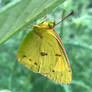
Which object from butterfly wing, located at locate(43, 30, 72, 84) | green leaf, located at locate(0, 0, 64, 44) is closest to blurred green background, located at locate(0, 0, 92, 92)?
butterfly wing, located at locate(43, 30, 72, 84)

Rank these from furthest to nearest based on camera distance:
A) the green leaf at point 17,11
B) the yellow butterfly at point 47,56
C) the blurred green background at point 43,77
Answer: the blurred green background at point 43,77, the yellow butterfly at point 47,56, the green leaf at point 17,11

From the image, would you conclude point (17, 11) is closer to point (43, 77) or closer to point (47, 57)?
point (47, 57)

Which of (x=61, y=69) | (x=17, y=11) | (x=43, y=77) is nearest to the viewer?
(x=17, y=11)

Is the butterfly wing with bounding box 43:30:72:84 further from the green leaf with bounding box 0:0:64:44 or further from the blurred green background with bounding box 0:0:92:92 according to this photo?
the green leaf with bounding box 0:0:64:44

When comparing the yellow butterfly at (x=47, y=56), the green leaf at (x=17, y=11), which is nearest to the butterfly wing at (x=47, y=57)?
the yellow butterfly at (x=47, y=56)

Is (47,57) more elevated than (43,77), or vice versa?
(47,57)

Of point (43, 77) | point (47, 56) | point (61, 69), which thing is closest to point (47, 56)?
point (47, 56)

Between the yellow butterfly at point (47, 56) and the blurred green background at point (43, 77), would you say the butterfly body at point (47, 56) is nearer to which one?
Answer: the yellow butterfly at point (47, 56)

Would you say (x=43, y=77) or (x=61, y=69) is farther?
(x=43, y=77)
